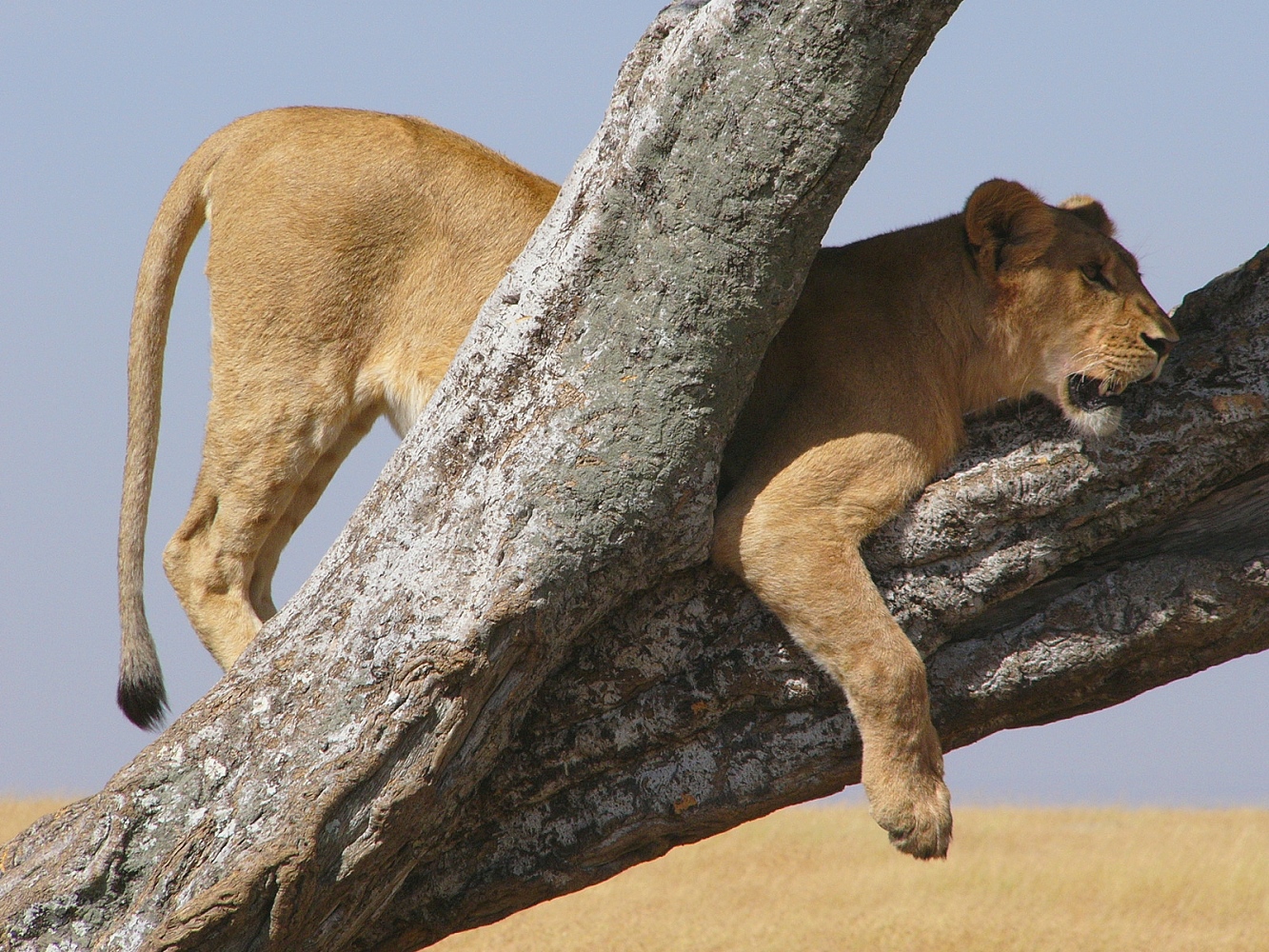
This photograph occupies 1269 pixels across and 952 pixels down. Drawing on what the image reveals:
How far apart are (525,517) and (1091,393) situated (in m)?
1.76

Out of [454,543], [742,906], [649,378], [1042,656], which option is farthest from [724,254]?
[742,906]

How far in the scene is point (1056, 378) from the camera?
3766 mm

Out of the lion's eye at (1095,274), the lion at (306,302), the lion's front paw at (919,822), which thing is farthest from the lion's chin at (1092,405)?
the lion at (306,302)

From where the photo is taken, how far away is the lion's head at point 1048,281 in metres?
3.79

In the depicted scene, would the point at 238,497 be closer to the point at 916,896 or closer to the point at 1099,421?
the point at 1099,421

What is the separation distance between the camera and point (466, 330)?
14.8ft

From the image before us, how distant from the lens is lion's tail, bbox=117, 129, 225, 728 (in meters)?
4.92

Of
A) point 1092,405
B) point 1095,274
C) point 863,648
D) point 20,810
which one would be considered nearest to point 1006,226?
point 1095,274

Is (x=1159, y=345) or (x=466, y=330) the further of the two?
(x=466, y=330)

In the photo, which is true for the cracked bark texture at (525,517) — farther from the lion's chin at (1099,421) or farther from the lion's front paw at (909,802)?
the lion's chin at (1099,421)

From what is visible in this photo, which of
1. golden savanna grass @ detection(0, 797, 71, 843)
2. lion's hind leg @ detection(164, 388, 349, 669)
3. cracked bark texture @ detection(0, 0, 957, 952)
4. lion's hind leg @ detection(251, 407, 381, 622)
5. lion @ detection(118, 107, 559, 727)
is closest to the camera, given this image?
cracked bark texture @ detection(0, 0, 957, 952)

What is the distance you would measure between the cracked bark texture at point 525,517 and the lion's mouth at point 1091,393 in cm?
99

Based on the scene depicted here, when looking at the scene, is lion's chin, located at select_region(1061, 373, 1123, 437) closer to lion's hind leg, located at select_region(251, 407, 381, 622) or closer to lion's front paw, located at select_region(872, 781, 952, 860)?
lion's front paw, located at select_region(872, 781, 952, 860)

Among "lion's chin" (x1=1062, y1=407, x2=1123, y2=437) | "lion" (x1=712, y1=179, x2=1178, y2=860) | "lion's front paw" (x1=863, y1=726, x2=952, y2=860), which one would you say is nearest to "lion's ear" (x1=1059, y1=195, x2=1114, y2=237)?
"lion" (x1=712, y1=179, x2=1178, y2=860)
